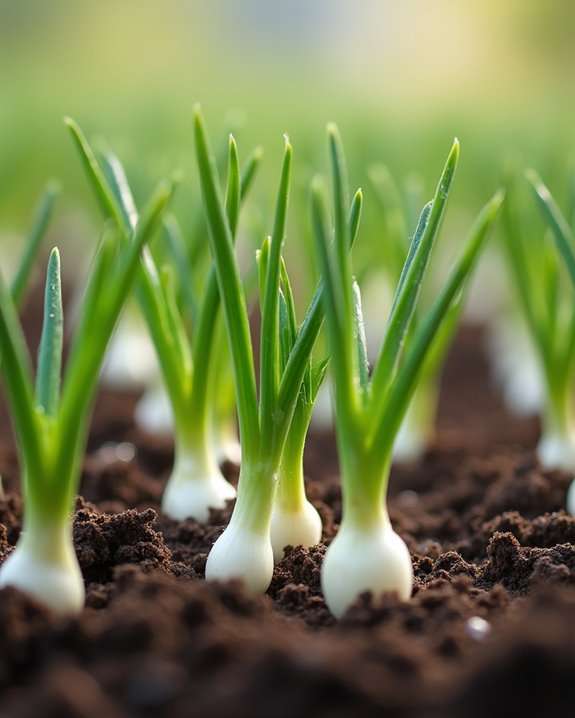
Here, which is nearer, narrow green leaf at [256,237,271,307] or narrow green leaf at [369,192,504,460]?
narrow green leaf at [369,192,504,460]

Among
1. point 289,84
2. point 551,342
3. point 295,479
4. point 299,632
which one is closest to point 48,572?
point 299,632

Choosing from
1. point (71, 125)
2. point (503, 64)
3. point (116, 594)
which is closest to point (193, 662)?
point (116, 594)

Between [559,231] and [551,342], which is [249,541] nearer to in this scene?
[559,231]

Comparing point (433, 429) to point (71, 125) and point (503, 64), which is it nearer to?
point (71, 125)

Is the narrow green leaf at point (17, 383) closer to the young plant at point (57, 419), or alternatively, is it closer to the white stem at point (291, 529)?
the young plant at point (57, 419)

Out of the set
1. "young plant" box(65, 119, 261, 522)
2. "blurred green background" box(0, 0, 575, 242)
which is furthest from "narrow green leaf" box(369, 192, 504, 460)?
"blurred green background" box(0, 0, 575, 242)

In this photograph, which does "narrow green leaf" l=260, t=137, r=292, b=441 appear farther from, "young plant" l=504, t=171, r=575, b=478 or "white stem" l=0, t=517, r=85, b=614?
"young plant" l=504, t=171, r=575, b=478
